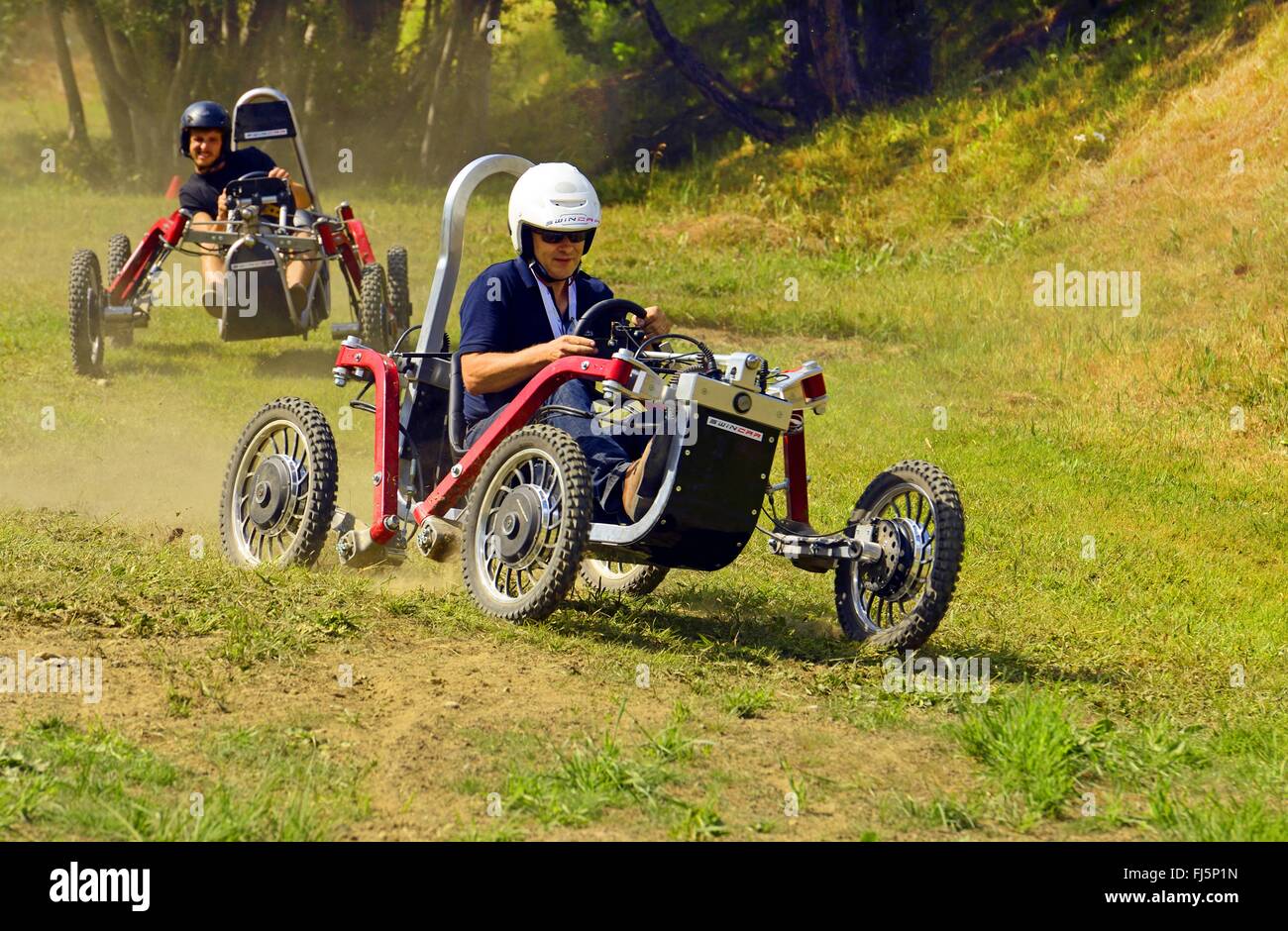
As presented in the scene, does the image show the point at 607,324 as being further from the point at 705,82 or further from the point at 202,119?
the point at 705,82

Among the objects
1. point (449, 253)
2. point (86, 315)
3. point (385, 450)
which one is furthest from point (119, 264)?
point (385, 450)

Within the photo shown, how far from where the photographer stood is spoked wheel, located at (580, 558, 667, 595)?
7824mm

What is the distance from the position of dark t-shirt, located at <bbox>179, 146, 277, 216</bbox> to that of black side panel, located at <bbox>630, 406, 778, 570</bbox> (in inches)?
330

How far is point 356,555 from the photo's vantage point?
766cm

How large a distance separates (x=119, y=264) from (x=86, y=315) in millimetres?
1216

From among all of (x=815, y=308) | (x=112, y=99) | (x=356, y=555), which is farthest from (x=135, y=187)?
(x=356, y=555)

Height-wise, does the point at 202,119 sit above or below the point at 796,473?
above

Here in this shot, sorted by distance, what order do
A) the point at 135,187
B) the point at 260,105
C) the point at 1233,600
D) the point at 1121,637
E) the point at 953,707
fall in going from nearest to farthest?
1. the point at 953,707
2. the point at 1121,637
3. the point at 1233,600
4. the point at 260,105
5. the point at 135,187

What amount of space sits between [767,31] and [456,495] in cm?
2430

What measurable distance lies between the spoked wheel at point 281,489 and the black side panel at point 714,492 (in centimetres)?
181

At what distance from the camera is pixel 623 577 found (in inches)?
313

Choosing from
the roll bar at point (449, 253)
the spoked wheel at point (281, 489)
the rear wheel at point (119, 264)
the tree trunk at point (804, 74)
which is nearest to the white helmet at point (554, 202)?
the roll bar at point (449, 253)

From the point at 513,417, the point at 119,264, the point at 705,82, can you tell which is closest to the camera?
the point at 513,417

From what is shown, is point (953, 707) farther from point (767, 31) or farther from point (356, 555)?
point (767, 31)
